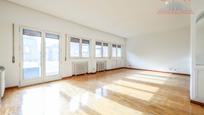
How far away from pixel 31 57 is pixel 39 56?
0.96 ft

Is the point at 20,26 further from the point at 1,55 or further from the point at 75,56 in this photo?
the point at 75,56

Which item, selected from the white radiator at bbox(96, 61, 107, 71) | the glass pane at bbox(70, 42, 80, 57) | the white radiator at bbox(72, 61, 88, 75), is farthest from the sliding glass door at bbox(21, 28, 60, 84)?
the white radiator at bbox(96, 61, 107, 71)

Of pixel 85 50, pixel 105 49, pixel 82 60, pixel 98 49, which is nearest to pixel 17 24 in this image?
pixel 82 60

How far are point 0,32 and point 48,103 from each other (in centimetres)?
279

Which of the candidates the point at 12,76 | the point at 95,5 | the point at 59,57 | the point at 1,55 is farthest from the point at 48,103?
the point at 95,5

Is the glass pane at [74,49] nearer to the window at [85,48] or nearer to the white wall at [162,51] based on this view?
the window at [85,48]

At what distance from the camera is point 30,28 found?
13.0 feet

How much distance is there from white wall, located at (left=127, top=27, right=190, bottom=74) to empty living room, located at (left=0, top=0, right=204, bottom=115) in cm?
5

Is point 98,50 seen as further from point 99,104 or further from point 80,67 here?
point 99,104

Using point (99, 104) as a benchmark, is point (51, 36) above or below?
above

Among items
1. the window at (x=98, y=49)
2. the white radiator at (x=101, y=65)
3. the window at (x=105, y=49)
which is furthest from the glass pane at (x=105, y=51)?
the white radiator at (x=101, y=65)

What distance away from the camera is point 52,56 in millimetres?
4738

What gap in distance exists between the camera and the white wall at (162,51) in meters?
6.56

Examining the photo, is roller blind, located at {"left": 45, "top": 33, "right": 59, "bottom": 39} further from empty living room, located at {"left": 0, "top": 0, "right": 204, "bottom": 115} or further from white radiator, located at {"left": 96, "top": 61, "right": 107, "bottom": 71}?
white radiator, located at {"left": 96, "top": 61, "right": 107, "bottom": 71}
